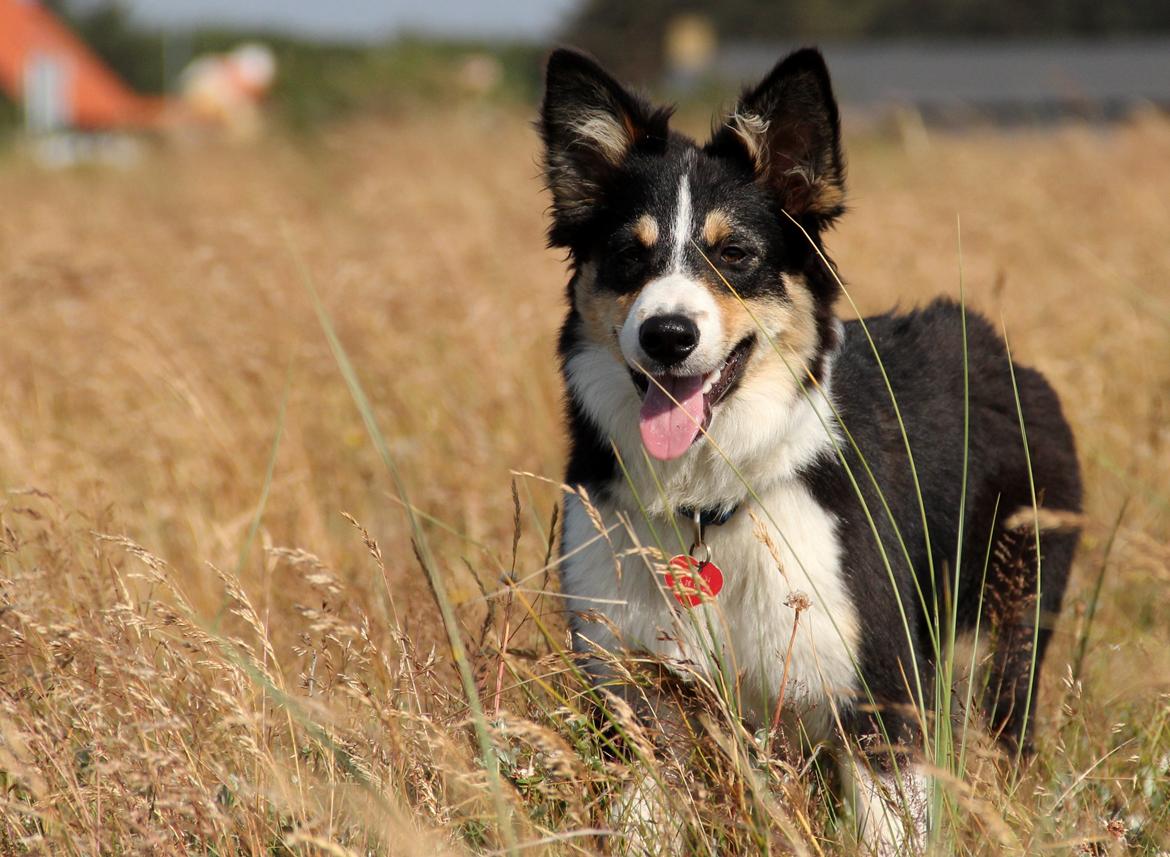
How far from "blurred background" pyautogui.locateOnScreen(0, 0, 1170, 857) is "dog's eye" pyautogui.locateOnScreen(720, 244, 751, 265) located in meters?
0.64

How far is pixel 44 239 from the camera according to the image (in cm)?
810

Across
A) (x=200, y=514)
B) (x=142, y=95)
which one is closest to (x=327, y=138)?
(x=200, y=514)

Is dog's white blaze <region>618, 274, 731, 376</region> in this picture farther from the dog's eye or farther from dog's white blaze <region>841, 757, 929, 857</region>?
A: dog's white blaze <region>841, 757, 929, 857</region>

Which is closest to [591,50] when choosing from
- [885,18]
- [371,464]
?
[371,464]

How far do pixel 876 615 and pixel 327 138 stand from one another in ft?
35.6

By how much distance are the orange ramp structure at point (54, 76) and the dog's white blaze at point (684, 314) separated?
111 feet

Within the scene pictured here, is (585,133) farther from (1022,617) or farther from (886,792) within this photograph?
(886,792)

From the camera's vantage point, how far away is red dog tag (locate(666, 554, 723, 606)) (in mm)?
2566

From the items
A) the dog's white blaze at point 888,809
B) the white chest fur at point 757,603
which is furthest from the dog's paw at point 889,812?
the white chest fur at point 757,603

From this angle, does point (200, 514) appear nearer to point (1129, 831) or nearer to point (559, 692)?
point (559, 692)

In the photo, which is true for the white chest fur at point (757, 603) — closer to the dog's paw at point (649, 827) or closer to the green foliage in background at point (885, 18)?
the dog's paw at point (649, 827)

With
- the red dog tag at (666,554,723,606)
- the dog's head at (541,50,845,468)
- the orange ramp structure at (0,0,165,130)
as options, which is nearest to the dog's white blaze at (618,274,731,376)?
the dog's head at (541,50,845,468)

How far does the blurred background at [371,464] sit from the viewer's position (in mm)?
2459

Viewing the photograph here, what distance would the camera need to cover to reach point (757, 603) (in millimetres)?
2988
